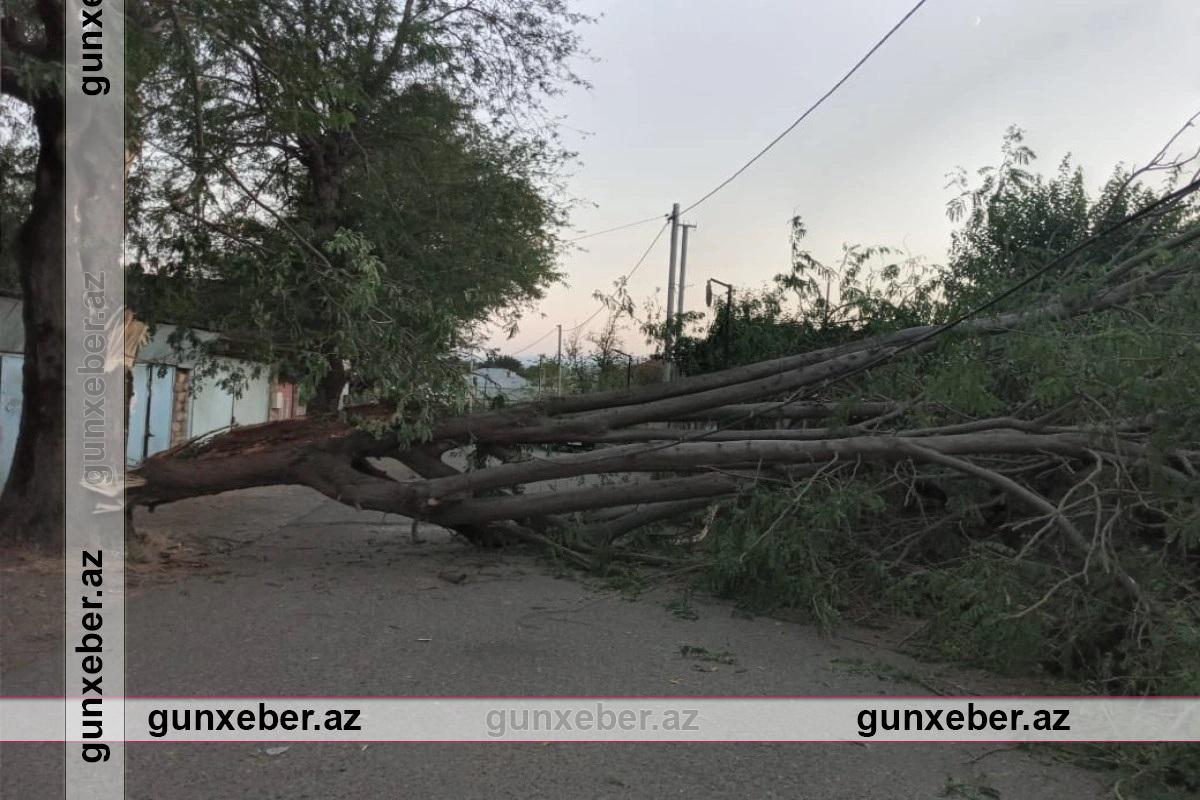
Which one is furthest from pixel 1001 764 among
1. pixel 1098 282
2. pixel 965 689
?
pixel 1098 282

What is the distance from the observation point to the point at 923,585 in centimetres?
597

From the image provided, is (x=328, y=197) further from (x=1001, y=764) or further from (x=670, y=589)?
(x=1001, y=764)

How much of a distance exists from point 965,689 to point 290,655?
3984 millimetres

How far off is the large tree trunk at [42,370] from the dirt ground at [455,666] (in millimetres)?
388

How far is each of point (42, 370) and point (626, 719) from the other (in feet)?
19.7

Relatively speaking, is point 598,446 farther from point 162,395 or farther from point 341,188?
point 162,395

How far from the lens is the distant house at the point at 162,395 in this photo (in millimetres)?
10582

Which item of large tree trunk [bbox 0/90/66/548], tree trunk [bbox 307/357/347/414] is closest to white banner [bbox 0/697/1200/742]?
large tree trunk [bbox 0/90/66/548]

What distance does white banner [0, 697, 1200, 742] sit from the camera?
400 cm

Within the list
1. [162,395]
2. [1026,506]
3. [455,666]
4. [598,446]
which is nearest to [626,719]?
[455,666]

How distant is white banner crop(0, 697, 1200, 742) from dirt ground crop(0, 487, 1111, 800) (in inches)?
5.4

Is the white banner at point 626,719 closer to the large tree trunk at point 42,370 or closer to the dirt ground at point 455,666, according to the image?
the dirt ground at point 455,666

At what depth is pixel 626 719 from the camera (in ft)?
14.3

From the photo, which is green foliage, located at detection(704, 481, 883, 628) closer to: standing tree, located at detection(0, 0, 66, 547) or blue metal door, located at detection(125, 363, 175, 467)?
standing tree, located at detection(0, 0, 66, 547)
